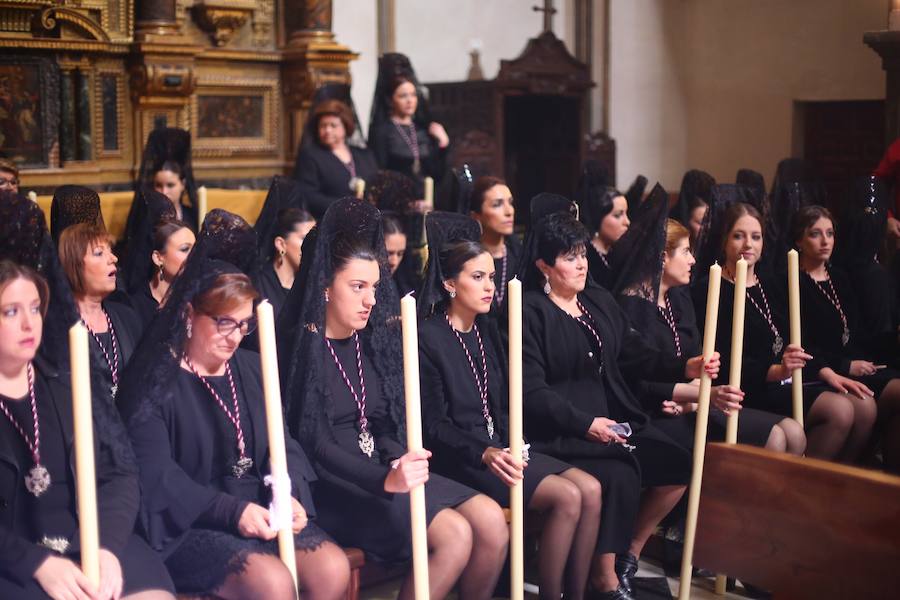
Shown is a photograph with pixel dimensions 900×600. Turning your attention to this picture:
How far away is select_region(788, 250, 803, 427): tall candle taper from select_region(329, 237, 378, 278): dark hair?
1.57 m

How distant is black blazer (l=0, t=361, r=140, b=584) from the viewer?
10.2ft

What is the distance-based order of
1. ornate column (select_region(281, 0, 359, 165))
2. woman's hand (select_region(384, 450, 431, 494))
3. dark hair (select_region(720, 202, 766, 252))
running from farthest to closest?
1. ornate column (select_region(281, 0, 359, 165))
2. dark hair (select_region(720, 202, 766, 252))
3. woman's hand (select_region(384, 450, 431, 494))

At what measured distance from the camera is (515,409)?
3463mm

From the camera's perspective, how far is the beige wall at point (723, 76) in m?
11.2

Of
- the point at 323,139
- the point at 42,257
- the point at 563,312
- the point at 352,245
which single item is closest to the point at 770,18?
the point at 323,139

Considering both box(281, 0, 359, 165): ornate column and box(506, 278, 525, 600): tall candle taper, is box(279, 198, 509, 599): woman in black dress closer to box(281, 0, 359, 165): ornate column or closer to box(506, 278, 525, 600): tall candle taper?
box(506, 278, 525, 600): tall candle taper

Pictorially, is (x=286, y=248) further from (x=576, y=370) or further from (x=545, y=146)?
(x=545, y=146)

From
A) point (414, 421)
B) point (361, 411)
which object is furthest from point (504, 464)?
point (414, 421)

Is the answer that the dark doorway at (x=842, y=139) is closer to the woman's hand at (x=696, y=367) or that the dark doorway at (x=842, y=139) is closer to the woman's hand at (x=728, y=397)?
the woman's hand at (x=696, y=367)

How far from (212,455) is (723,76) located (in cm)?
960

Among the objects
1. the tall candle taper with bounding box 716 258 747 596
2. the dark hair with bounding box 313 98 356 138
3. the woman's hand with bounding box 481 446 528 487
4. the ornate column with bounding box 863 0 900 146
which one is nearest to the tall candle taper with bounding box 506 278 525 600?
the woman's hand with bounding box 481 446 528 487

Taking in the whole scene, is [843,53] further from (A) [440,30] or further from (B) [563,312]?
(B) [563,312]

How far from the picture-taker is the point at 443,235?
4.66 meters

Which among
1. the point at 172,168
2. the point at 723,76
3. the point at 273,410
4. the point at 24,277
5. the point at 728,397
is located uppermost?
the point at 723,76
